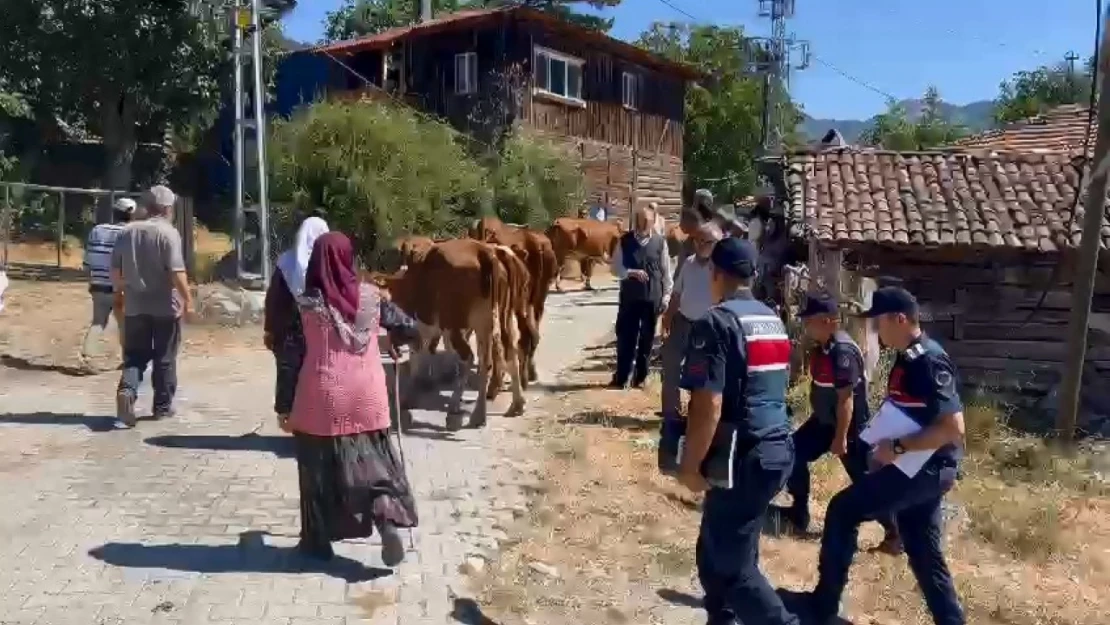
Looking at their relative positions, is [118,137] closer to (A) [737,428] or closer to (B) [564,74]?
(B) [564,74]

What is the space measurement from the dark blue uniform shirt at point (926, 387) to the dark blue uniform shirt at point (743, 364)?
36.0 inches

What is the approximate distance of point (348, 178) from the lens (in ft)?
66.2

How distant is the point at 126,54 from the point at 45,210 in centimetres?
416

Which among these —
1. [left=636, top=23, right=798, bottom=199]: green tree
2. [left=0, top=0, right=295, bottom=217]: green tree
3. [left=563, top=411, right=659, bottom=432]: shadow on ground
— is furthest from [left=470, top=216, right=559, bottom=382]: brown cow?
[left=636, top=23, right=798, bottom=199]: green tree

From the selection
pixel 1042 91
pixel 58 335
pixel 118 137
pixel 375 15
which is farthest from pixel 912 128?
pixel 58 335

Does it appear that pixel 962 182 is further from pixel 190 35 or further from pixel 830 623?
pixel 190 35

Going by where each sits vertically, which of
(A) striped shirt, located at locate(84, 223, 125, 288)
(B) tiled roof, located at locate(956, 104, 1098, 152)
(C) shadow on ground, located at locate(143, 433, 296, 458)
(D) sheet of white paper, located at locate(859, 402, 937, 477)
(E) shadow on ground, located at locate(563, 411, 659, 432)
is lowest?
(E) shadow on ground, located at locate(563, 411, 659, 432)

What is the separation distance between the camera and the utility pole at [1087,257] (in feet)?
34.1

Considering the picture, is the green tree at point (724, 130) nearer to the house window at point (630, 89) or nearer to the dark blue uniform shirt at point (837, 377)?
the house window at point (630, 89)

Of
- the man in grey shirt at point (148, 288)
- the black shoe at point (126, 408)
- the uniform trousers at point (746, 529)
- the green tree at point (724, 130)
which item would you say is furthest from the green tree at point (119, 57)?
the green tree at point (724, 130)

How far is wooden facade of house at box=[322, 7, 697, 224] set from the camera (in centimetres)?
2672

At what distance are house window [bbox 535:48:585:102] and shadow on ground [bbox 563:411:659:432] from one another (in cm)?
1779

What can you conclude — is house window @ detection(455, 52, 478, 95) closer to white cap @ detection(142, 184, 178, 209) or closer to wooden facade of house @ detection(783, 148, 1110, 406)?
wooden facade of house @ detection(783, 148, 1110, 406)

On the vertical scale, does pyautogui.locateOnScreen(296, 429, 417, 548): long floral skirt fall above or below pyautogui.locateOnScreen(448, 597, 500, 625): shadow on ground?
above
